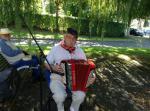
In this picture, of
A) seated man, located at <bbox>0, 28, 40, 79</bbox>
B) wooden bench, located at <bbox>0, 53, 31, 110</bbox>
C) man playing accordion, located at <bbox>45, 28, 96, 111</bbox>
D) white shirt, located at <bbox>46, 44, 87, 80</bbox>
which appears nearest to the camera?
wooden bench, located at <bbox>0, 53, 31, 110</bbox>

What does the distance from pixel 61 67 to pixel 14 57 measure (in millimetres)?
851

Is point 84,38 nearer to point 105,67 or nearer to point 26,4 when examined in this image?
point 105,67

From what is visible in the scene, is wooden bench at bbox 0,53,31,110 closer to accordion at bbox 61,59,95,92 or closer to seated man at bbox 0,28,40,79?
seated man at bbox 0,28,40,79

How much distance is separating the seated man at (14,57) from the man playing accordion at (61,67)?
417mm

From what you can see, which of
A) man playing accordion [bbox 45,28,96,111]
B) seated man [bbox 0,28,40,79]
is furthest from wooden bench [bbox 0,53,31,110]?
man playing accordion [bbox 45,28,96,111]

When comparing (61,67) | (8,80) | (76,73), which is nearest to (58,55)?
(61,67)

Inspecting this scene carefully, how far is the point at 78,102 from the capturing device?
574cm

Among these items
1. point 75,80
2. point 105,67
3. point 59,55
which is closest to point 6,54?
point 59,55

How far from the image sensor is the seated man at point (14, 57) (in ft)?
20.1

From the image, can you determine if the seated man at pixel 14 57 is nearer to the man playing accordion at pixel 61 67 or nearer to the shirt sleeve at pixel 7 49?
the shirt sleeve at pixel 7 49

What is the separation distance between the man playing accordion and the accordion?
68 mm

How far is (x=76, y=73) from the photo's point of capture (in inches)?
226

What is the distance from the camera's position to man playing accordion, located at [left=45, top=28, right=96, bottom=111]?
5.70 m

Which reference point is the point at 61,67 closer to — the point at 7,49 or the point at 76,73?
the point at 76,73
